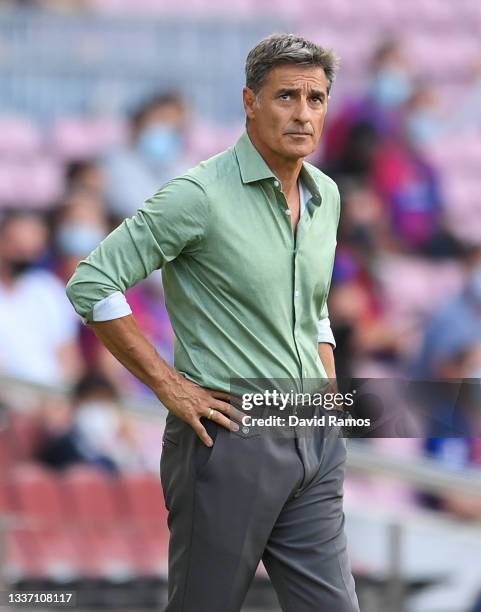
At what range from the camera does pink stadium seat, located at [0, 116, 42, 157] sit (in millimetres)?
8672

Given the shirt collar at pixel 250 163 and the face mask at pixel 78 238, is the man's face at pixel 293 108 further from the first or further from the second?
the face mask at pixel 78 238

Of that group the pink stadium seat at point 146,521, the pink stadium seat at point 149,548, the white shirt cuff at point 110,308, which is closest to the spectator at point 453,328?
the pink stadium seat at point 146,521

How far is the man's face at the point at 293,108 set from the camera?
2.97m

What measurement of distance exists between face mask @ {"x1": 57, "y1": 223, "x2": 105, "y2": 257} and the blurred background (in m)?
0.01

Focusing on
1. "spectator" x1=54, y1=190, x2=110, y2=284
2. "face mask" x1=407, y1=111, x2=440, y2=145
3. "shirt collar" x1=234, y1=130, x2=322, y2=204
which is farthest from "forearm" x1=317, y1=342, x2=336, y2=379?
"face mask" x1=407, y1=111, x2=440, y2=145

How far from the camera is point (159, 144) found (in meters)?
8.27

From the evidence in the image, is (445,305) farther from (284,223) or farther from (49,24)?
(284,223)

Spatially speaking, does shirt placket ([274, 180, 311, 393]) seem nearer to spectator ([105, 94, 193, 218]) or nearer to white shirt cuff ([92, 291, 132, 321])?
white shirt cuff ([92, 291, 132, 321])

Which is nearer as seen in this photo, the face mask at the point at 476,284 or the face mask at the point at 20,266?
the face mask at the point at 20,266

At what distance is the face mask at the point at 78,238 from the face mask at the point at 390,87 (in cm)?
243

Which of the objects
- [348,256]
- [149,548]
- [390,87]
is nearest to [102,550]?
[149,548]

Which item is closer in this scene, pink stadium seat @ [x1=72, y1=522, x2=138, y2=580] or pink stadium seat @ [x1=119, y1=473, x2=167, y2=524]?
pink stadium seat @ [x1=72, y1=522, x2=138, y2=580]

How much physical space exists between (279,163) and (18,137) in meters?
5.87

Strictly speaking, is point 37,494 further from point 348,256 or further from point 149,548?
point 348,256
